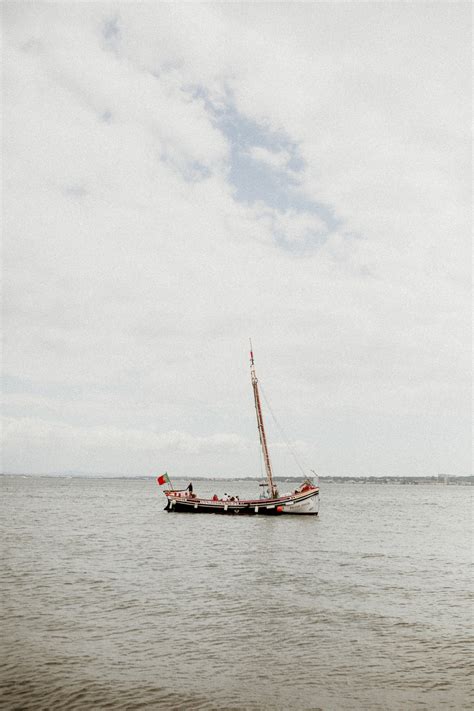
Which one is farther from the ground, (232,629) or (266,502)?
(232,629)

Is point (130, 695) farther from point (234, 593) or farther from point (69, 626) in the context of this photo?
point (234, 593)

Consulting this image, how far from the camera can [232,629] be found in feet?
65.1

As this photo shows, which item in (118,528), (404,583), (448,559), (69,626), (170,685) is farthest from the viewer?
(118,528)

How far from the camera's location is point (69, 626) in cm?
1962

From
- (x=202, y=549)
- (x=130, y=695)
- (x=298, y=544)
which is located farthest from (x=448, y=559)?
(x=130, y=695)

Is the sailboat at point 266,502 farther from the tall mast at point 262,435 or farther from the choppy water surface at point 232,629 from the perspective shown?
the choppy water surface at point 232,629

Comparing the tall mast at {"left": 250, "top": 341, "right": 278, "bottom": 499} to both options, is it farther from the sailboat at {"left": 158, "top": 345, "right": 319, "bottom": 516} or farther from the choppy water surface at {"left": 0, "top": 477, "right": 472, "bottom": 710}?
the choppy water surface at {"left": 0, "top": 477, "right": 472, "bottom": 710}

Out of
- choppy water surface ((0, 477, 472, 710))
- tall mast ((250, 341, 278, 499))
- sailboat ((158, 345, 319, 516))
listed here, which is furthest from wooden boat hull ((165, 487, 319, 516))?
choppy water surface ((0, 477, 472, 710))

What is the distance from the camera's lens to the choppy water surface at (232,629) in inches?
558

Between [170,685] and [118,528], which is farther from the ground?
[170,685]

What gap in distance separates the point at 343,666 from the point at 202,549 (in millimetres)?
25973

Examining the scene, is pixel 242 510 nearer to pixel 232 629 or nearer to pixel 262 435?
pixel 262 435

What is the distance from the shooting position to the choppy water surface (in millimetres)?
14180

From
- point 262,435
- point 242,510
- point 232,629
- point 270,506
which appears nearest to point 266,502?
point 270,506
